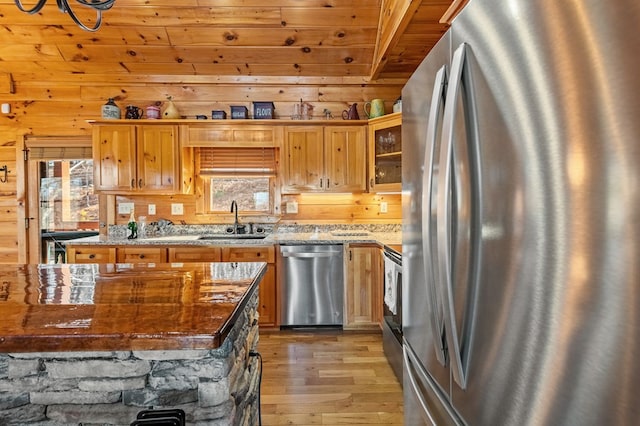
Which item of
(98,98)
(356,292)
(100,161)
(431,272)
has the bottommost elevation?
(356,292)

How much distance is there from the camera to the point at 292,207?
4.04m

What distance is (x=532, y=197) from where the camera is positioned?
0.66 meters

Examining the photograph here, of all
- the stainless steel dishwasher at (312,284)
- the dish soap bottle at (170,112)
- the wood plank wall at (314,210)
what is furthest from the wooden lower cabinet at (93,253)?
the stainless steel dishwasher at (312,284)

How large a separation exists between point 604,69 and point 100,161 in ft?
13.7

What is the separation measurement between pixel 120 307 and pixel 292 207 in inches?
120

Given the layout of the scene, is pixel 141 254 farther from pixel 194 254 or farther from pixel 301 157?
pixel 301 157

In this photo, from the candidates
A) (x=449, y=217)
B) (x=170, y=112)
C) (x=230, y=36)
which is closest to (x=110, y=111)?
(x=170, y=112)

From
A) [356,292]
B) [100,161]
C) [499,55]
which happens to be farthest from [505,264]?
[100,161]

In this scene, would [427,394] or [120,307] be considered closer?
[120,307]

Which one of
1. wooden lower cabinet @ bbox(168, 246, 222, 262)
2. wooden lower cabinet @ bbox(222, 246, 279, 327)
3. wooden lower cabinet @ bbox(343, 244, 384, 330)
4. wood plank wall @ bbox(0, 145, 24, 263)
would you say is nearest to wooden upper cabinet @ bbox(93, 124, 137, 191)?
wooden lower cabinet @ bbox(168, 246, 222, 262)

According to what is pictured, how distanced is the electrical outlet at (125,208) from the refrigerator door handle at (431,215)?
385cm

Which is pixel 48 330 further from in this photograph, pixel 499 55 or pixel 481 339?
pixel 499 55

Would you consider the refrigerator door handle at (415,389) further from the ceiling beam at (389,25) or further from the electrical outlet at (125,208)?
the electrical outlet at (125,208)

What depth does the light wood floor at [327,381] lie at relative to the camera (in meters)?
2.10
